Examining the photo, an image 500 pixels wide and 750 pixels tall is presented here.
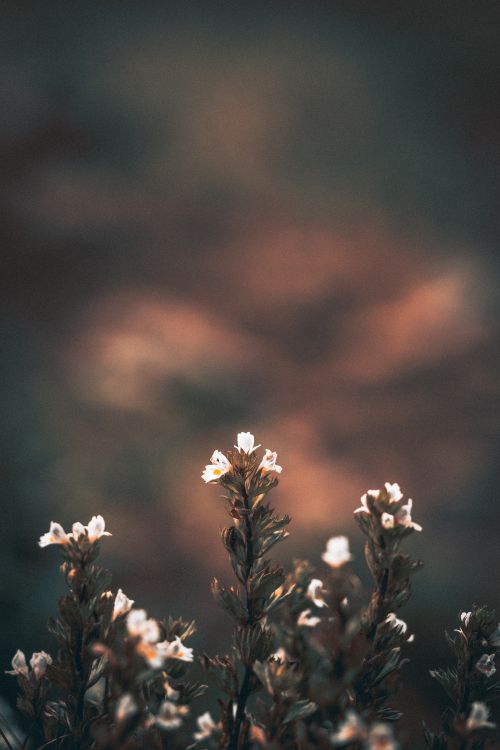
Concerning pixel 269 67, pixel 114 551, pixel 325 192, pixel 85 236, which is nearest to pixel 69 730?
pixel 114 551

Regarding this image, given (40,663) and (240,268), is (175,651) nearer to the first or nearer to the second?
(40,663)

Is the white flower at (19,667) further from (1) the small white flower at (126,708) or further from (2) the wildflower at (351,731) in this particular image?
(2) the wildflower at (351,731)

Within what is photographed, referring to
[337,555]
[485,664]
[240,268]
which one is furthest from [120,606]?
[240,268]

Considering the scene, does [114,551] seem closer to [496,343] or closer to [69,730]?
[69,730]

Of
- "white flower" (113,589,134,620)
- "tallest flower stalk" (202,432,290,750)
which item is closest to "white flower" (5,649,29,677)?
"white flower" (113,589,134,620)

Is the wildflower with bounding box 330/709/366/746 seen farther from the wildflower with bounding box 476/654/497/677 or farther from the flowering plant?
the wildflower with bounding box 476/654/497/677

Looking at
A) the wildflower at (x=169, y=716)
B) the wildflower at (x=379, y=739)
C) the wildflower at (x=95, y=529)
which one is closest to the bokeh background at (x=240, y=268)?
the wildflower at (x=95, y=529)

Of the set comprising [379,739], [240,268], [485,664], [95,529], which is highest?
[240,268]
